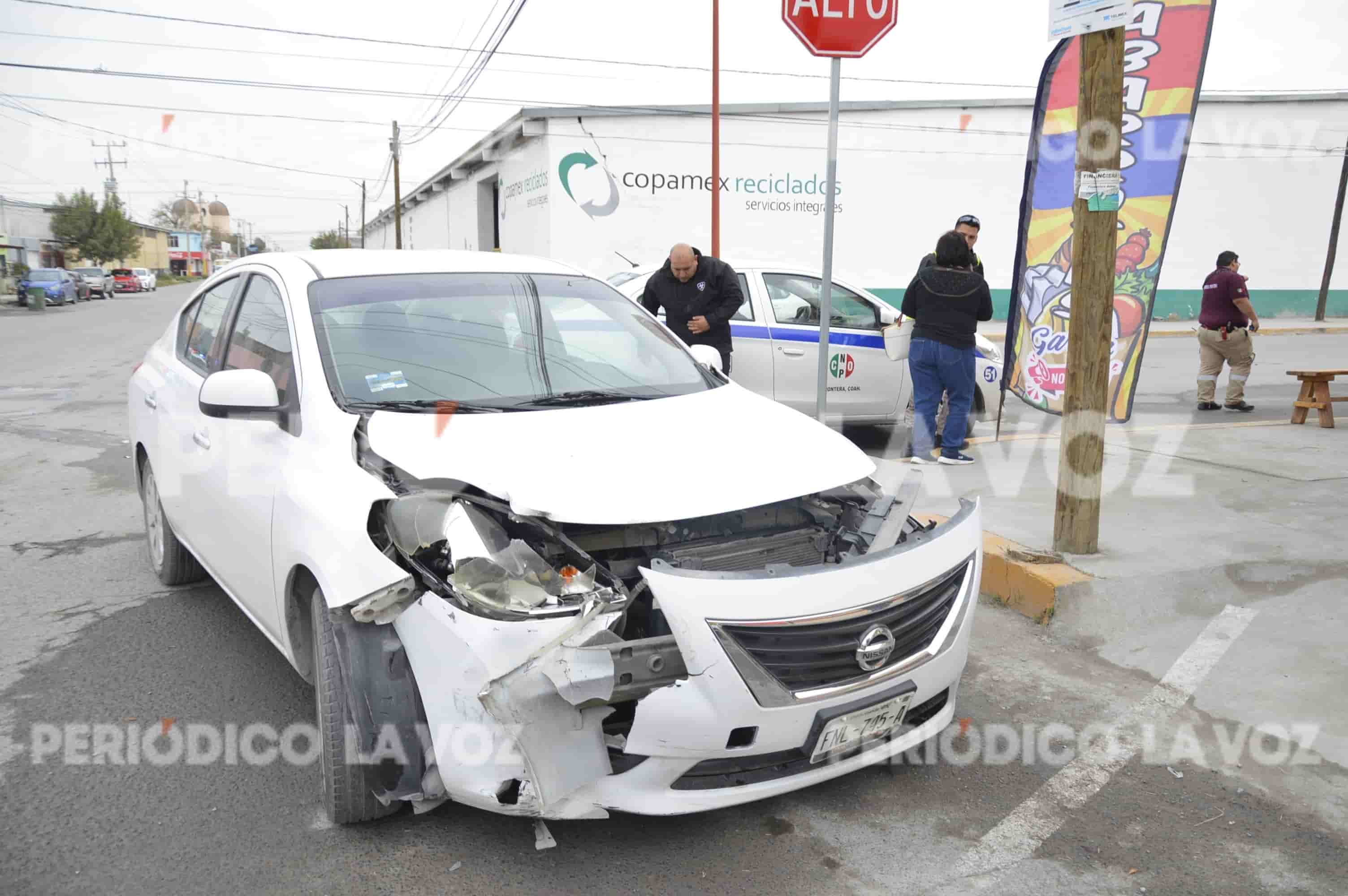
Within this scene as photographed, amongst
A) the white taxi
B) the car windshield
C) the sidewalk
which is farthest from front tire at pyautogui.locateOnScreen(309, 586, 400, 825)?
the sidewalk

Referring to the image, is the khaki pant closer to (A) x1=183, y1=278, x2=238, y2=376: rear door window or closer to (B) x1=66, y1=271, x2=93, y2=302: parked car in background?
(A) x1=183, y1=278, x2=238, y2=376: rear door window

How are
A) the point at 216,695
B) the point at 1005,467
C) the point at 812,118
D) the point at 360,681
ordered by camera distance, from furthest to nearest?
the point at 812,118
the point at 1005,467
the point at 216,695
the point at 360,681

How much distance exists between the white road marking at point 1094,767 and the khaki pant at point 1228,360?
697 centimetres

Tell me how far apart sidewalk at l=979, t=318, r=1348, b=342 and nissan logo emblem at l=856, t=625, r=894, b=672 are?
19487 millimetres

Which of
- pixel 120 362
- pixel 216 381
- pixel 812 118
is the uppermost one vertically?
pixel 812 118

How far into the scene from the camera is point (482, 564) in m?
2.58

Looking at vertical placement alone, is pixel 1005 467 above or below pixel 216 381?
below

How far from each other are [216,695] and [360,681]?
135 cm

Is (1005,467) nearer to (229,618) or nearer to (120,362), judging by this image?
(229,618)

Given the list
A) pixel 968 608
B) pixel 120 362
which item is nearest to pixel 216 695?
pixel 968 608

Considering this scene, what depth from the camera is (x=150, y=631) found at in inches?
173

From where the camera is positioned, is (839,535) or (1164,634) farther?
(1164,634)

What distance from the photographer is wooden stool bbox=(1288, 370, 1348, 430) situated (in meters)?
8.78

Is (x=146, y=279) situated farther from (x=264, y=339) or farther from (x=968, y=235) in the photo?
(x=264, y=339)
